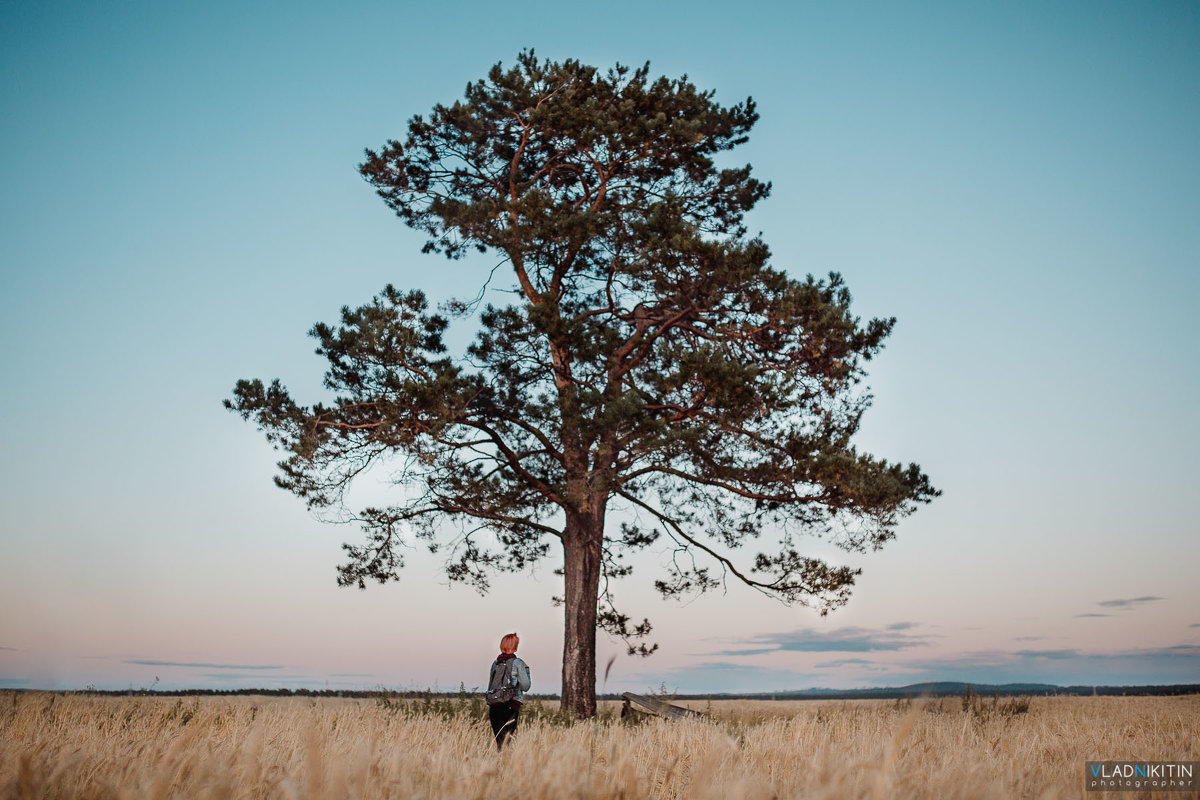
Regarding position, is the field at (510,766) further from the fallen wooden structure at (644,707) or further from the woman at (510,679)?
the fallen wooden structure at (644,707)

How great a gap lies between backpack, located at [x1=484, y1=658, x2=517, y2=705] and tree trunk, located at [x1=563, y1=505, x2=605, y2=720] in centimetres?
457

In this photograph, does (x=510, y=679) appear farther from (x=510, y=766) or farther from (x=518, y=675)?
(x=510, y=766)

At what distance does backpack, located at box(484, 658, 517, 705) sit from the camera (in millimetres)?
9922

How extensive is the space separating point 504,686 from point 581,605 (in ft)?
16.5

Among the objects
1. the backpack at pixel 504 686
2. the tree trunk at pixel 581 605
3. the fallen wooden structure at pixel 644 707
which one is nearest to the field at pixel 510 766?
the backpack at pixel 504 686

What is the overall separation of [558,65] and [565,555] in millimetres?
9692

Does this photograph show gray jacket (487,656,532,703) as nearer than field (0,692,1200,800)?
No

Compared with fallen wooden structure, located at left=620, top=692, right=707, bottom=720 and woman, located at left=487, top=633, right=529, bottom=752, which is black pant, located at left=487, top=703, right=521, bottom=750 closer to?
woman, located at left=487, top=633, right=529, bottom=752

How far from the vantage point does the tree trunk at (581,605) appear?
47.5ft

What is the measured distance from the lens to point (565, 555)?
606 inches

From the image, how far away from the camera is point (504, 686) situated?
9.93 m

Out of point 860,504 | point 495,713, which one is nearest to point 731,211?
point 860,504

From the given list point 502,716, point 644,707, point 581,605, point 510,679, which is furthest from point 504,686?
point 644,707

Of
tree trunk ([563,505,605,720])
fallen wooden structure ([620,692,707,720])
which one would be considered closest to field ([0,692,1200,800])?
fallen wooden structure ([620,692,707,720])
